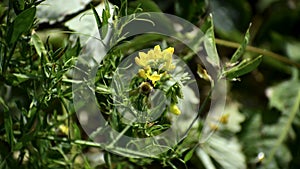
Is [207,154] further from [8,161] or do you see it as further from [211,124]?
[8,161]

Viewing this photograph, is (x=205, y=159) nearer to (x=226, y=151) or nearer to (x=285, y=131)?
(x=226, y=151)

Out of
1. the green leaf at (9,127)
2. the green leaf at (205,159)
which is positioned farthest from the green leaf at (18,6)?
the green leaf at (205,159)

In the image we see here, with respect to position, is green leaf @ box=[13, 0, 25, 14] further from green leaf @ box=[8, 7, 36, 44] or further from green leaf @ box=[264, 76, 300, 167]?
green leaf @ box=[264, 76, 300, 167]

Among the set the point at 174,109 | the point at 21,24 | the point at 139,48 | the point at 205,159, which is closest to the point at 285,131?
the point at 205,159

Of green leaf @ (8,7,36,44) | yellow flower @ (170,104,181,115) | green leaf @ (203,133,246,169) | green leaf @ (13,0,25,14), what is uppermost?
green leaf @ (13,0,25,14)

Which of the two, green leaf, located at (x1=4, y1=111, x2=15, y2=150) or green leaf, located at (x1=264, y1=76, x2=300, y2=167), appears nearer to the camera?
green leaf, located at (x1=4, y1=111, x2=15, y2=150)

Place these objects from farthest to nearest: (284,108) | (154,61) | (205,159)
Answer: (284,108) → (205,159) → (154,61)

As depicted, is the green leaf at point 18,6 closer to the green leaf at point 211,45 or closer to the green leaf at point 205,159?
the green leaf at point 211,45

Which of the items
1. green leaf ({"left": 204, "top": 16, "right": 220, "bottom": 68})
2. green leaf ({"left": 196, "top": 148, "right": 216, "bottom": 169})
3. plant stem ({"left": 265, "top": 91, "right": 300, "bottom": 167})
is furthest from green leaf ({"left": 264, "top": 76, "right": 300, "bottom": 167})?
green leaf ({"left": 204, "top": 16, "right": 220, "bottom": 68})

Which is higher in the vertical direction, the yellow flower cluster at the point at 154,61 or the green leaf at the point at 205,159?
the yellow flower cluster at the point at 154,61
